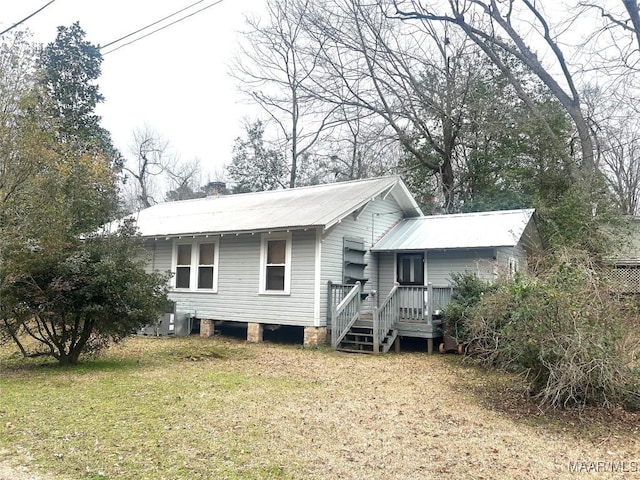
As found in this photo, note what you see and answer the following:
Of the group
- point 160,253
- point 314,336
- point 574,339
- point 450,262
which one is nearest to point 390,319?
point 314,336

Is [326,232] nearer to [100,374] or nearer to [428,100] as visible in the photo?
[100,374]

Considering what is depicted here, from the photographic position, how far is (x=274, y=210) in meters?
14.9

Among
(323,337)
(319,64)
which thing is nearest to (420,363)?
(323,337)

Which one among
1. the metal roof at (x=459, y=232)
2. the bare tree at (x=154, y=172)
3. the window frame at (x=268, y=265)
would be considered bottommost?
the window frame at (x=268, y=265)

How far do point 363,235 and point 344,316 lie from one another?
11.9 feet

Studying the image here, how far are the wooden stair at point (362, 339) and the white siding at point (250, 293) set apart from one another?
1.04 m

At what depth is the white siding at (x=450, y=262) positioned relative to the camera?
1360cm

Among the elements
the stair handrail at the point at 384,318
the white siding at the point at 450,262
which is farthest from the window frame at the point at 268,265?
the white siding at the point at 450,262

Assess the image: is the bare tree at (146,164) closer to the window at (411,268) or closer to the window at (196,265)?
the window at (196,265)

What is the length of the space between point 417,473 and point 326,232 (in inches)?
344

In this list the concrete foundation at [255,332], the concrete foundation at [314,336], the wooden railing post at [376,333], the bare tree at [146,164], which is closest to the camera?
the wooden railing post at [376,333]

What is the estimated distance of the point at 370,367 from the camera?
948 centimetres

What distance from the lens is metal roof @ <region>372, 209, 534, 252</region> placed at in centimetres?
1345

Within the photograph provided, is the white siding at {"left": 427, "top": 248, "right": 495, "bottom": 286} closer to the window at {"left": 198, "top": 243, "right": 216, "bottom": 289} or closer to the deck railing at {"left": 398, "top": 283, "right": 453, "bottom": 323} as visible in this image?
the deck railing at {"left": 398, "top": 283, "right": 453, "bottom": 323}
